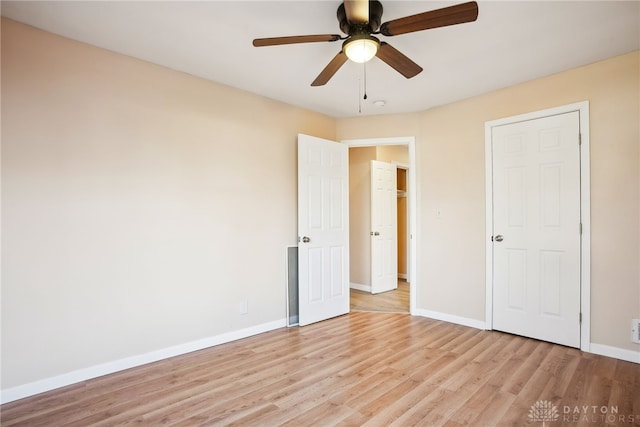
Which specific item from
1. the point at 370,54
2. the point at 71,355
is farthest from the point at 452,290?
the point at 71,355

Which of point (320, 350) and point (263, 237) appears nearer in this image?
point (320, 350)

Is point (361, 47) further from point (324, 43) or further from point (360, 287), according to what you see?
point (360, 287)

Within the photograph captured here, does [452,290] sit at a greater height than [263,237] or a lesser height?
lesser

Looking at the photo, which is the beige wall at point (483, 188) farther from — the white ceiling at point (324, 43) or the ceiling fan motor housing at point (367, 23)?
the ceiling fan motor housing at point (367, 23)

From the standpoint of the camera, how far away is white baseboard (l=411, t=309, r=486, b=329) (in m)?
3.62

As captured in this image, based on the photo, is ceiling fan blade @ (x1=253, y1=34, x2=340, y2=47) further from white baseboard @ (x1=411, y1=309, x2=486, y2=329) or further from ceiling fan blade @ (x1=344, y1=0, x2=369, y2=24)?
white baseboard @ (x1=411, y1=309, x2=486, y2=329)

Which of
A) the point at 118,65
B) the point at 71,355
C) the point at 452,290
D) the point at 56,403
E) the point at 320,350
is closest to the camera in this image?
the point at 56,403

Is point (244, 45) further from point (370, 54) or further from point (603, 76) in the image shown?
point (603, 76)

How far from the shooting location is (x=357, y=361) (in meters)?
2.78

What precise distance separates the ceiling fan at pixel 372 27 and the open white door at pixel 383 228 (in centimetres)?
312

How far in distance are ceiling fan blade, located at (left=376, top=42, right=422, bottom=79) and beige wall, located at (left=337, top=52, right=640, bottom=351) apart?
5.51 ft

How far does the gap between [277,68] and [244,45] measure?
43 cm

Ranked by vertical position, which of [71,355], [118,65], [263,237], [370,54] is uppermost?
[118,65]

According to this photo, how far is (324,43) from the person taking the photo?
8.18 feet
